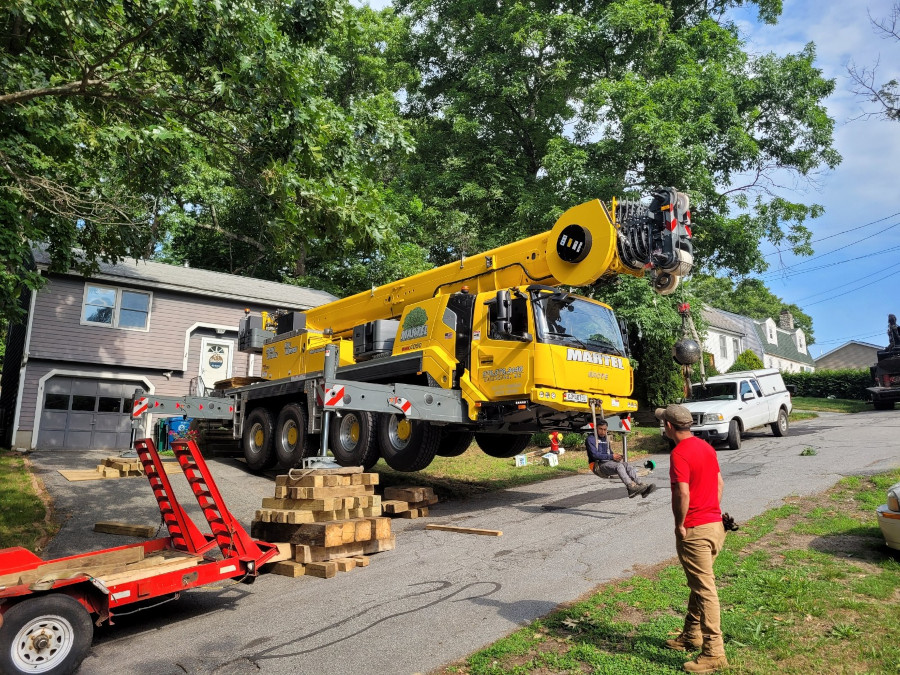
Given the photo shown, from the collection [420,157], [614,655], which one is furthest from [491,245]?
[614,655]

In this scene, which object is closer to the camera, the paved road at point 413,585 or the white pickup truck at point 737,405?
the paved road at point 413,585

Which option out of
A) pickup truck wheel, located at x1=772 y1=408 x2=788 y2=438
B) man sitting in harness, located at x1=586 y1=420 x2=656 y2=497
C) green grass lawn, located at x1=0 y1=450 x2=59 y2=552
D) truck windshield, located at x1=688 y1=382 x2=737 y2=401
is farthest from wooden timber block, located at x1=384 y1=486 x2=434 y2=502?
pickup truck wheel, located at x1=772 y1=408 x2=788 y2=438

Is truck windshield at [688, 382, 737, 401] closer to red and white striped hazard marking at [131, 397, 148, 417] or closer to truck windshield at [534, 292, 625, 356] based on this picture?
truck windshield at [534, 292, 625, 356]

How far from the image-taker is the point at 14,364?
64.2 feet

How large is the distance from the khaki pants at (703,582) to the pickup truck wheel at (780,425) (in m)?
14.9

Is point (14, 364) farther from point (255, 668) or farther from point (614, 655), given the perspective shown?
point (614, 655)

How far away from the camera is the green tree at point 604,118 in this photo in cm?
1922

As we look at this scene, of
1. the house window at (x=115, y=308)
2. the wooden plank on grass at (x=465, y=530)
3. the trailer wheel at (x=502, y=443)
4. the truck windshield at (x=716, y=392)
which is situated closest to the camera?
the wooden plank on grass at (x=465, y=530)

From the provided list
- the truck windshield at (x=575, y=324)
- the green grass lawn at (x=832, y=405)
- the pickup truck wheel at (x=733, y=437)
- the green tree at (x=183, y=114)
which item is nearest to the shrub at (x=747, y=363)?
the green grass lawn at (x=832, y=405)

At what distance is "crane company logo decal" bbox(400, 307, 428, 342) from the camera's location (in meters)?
10.0

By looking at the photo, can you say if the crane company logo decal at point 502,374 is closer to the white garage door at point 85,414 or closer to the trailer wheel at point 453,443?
the trailer wheel at point 453,443

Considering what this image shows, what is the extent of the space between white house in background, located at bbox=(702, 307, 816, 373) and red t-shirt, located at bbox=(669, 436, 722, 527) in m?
29.8

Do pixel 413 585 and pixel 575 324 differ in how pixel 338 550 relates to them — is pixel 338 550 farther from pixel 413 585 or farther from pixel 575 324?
pixel 575 324

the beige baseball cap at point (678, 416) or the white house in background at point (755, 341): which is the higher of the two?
the white house in background at point (755, 341)
